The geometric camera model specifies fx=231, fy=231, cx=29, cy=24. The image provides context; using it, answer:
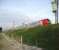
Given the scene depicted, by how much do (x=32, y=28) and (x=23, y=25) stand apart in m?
0.19

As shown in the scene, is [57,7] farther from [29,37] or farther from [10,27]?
[10,27]

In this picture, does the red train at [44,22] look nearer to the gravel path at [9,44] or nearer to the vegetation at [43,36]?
the vegetation at [43,36]

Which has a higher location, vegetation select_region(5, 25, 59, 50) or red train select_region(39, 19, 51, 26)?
red train select_region(39, 19, 51, 26)

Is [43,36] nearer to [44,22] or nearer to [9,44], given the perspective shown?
[44,22]

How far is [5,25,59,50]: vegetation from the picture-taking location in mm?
4105

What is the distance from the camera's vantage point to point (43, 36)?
418cm

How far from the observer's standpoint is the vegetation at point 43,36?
4.11m

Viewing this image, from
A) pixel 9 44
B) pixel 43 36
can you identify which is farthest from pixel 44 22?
pixel 9 44

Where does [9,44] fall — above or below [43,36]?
below

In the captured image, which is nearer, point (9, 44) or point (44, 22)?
point (9, 44)

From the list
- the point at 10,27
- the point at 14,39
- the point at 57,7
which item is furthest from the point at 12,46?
the point at 57,7

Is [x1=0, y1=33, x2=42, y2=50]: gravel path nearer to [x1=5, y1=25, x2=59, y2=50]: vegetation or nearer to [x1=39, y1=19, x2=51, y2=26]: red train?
[x1=5, y1=25, x2=59, y2=50]: vegetation

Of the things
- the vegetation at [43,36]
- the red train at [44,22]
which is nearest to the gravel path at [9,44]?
the vegetation at [43,36]

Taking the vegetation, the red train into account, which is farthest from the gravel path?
the red train
